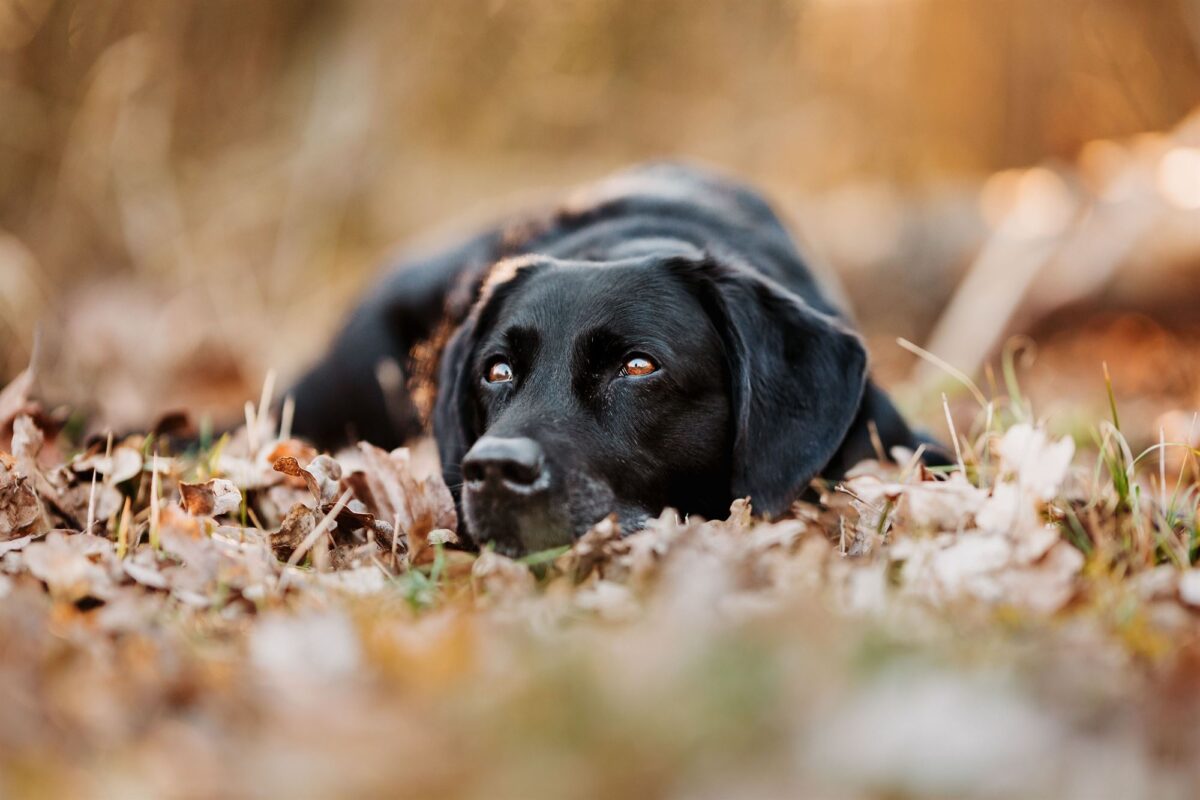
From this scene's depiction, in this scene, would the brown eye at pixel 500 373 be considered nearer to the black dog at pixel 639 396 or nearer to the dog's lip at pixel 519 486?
the black dog at pixel 639 396

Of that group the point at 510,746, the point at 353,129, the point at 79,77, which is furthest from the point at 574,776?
the point at 353,129

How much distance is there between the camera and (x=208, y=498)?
2641 millimetres

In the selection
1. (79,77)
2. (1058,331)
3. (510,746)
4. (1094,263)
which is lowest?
(1058,331)

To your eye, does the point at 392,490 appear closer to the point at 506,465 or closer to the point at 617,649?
the point at 506,465

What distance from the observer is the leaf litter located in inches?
46.3

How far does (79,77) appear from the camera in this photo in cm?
664

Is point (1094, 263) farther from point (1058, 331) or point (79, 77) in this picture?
point (79, 77)

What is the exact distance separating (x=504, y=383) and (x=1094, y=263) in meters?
4.65

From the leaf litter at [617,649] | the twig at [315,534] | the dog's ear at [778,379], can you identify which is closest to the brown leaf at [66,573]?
the leaf litter at [617,649]

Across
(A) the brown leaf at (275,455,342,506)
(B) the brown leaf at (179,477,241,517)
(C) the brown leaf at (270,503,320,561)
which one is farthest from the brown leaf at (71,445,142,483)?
(C) the brown leaf at (270,503,320,561)

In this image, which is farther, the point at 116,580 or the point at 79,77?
the point at 79,77

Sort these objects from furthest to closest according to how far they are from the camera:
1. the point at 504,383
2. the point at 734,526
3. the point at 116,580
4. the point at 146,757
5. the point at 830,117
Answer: the point at 830,117 < the point at 504,383 < the point at 734,526 < the point at 116,580 < the point at 146,757

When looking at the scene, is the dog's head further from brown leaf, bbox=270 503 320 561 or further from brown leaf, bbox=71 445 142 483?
brown leaf, bbox=71 445 142 483

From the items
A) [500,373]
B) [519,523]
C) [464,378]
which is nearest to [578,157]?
[464,378]
